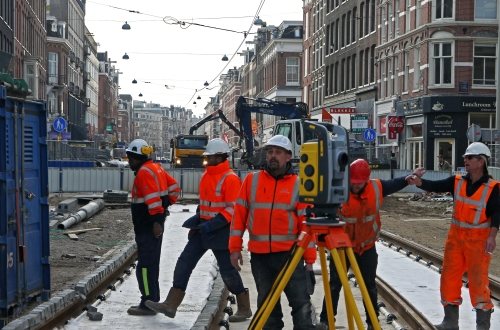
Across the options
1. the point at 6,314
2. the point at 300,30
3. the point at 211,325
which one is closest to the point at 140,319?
the point at 211,325

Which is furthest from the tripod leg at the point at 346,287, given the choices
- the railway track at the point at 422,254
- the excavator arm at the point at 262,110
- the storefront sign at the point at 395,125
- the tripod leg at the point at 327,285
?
the storefront sign at the point at 395,125

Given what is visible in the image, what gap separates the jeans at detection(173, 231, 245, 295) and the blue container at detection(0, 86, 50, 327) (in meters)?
1.65

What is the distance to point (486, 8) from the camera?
4334cm

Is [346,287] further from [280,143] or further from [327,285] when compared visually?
[280,143]

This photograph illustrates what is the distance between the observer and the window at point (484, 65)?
43.2m

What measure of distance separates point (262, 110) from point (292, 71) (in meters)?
48.2

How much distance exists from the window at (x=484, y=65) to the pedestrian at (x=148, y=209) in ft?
116

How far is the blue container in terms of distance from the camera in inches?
363

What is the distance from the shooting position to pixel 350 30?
192 ft

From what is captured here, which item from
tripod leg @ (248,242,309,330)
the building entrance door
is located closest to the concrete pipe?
tripod leg @ (248,242,309,330)

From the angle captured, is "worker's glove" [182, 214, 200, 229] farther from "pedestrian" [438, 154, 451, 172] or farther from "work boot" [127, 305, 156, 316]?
"pedestrian" [438, 154, 451, 172]

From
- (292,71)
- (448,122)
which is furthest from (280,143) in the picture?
(292,71)

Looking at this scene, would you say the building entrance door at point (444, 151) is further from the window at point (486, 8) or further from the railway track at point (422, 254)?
the railway track at point (422, 254)

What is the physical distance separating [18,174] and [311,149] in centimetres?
414
